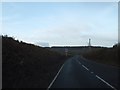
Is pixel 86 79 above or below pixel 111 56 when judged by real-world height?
above

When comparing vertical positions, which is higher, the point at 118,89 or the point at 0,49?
the point at 0,49

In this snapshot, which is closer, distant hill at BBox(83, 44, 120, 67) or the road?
the road

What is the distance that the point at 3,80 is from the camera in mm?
18328

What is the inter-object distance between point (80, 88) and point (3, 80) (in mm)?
5043

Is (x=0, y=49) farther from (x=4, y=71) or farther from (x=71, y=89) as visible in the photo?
(x=71, y=89)

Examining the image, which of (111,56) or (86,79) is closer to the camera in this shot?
(86,79)

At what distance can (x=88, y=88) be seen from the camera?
15727 mm

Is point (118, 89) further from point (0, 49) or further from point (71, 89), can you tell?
point (0, 49)

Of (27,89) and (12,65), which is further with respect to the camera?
(12,65)

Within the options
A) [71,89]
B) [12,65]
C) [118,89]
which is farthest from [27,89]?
[12,65]

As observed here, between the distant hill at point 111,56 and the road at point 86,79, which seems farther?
the distant hill at point 111,56

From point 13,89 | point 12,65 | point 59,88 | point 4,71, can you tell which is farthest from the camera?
point 12,65

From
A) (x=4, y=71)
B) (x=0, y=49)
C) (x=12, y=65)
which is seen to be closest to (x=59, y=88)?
(x=4, y=71)

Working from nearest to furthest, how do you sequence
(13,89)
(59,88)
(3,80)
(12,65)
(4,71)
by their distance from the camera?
1. (13,89)
2. (59,88)
3. (3,80)
4. (4,71)
5. (12,65)
